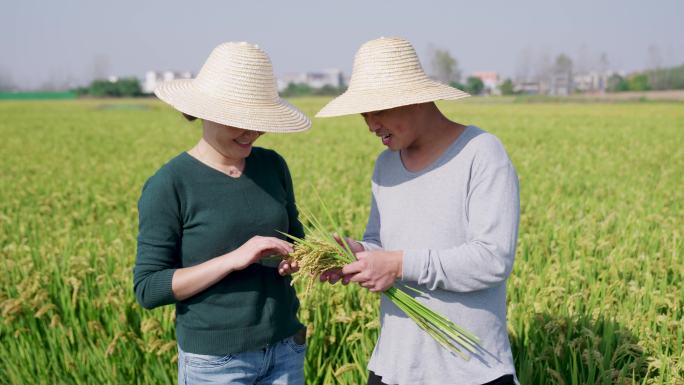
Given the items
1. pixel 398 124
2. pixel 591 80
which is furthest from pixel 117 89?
pixel 398 124

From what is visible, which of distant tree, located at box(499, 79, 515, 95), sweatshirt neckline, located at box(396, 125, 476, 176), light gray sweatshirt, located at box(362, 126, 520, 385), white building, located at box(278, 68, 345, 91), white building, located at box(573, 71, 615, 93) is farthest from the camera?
white building, located at box(278, 68, 345, 91)

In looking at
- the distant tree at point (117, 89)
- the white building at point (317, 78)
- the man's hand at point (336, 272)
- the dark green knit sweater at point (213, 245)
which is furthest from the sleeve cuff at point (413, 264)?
the white building at point (317, 78)

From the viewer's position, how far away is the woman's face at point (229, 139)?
7.81 feet

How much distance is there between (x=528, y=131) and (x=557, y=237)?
18620 millimetres

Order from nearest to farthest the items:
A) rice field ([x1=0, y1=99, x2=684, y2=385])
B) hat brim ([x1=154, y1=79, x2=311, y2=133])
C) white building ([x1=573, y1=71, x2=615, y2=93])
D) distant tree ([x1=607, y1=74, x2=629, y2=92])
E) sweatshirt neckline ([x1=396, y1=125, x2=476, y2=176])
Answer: sweatshirt neckline ([x1=396, y1=125, x2=476, y2=176]) < hat brim ([x1=154, y1=79, x2=311, y2=133]) < rice field ([x1=0, y1=99, x2=684, y2=385]) < distant tree ([x1=607, y1=74, x2=629, y2=92]) < white building ([x1=573, y1=71, x2=615, y2=93])

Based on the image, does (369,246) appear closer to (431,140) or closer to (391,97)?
(431,140)

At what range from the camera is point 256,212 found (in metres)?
2.45

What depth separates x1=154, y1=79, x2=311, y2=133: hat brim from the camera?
2.32 metres

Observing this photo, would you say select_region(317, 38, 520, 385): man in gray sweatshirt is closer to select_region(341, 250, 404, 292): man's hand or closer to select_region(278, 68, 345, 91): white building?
select_region(341, 250, 404, 292): man's hand

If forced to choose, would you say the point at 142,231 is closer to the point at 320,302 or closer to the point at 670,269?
the point at 320,302

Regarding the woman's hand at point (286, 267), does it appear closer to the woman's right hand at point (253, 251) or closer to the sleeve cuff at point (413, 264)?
the woman's right hand at point (253, 251)

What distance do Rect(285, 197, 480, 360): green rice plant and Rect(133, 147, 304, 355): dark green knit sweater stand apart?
9.0 inches

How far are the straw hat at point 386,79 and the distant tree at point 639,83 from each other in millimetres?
107713

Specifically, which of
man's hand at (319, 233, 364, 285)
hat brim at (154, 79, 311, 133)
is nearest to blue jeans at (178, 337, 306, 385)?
man's hand at (319, 233, 364, 285)
